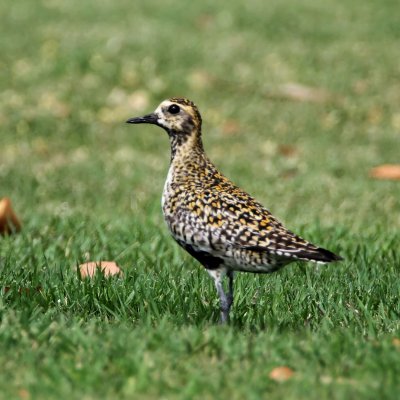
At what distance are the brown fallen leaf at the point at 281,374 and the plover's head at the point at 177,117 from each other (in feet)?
6.97

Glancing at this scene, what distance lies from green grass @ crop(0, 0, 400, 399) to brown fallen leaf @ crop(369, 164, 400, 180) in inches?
7.1

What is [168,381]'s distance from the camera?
4.11m

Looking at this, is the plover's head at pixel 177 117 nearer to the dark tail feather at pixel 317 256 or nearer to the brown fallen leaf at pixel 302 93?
the dark tail feather at pixel 317 256

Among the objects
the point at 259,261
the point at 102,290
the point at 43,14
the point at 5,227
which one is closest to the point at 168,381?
the point at 259,261

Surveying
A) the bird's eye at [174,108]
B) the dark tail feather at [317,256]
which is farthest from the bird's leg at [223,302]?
the bird's eye at [174,108]

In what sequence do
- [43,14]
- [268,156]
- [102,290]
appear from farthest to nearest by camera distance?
[43,14]
[268,156]
[102,290]

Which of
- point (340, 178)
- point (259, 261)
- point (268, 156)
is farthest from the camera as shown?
point (268, 156)

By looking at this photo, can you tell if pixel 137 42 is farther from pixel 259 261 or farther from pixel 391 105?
pixel 259 261

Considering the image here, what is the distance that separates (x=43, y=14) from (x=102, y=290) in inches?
549

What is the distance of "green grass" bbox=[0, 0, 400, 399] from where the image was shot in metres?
4.32

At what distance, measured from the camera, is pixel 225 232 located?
5188mm

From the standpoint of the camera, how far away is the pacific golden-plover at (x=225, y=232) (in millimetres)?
5133

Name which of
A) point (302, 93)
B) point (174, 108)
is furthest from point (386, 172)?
point (174, 108)

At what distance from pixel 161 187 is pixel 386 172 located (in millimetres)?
2906
